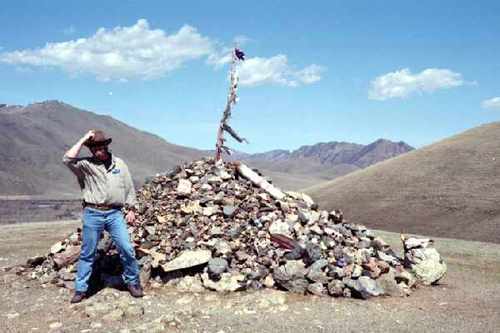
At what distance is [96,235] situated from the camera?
9.90m

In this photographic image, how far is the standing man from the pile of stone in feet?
4.65

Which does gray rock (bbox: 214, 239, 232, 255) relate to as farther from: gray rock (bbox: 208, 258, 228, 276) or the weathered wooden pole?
the weathered wooden pole

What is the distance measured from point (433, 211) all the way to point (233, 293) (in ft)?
126

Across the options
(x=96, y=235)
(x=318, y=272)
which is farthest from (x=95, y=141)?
(x=318, y=272)

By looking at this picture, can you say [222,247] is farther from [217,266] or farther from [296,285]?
[296,285]

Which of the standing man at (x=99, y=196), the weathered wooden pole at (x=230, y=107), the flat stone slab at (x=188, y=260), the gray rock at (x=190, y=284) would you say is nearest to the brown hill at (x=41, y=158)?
the weathered wooden pole at (x=230, y=107)

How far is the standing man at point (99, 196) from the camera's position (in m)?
9.70

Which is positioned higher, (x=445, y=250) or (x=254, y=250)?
(x=254, y=250)

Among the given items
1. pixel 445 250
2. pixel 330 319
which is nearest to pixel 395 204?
pixel 445 250

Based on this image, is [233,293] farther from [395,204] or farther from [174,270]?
[395,204]

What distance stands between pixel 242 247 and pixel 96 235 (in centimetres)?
377

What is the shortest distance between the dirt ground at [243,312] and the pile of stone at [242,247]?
43cm

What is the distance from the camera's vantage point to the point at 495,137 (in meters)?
64.4

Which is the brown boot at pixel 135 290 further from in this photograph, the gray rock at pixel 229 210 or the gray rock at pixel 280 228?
the gray rock at pixel 280 228
